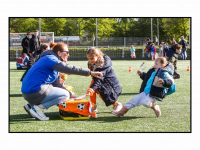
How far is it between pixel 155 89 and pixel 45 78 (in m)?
1.89

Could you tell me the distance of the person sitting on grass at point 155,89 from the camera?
563 cm

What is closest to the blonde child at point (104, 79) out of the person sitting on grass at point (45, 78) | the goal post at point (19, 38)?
the person sitting on grass at point (45, 78)

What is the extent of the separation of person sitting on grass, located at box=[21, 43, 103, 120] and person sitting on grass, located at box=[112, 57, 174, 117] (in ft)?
3.24

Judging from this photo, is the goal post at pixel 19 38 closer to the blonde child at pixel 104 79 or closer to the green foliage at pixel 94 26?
the green foliage at pixel 94 26

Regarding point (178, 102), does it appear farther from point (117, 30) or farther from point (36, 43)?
point (117, 30)

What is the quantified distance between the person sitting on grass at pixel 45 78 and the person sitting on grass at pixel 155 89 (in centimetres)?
99

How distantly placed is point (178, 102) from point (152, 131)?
2.72 metres

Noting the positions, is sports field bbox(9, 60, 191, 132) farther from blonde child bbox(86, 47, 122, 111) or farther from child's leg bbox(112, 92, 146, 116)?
blonde child bbox(86, 47, 122, 111)

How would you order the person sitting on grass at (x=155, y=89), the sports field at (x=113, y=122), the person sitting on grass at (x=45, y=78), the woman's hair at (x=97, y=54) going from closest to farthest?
1. the sports field at (x=113, y=122)
2. the person sitting on grass at (x=45, y=78)
3. the person sitting on grass at (x=155, y=89)
4. the woman's hair at (x=97, y=54)

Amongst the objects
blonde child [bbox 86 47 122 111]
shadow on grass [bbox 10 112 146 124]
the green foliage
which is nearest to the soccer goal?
the green foliage

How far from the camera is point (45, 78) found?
5.38 meters

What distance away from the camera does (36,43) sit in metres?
15.0

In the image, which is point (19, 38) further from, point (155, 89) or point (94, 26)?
point (155, 89)

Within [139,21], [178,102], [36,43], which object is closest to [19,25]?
[139,21]
